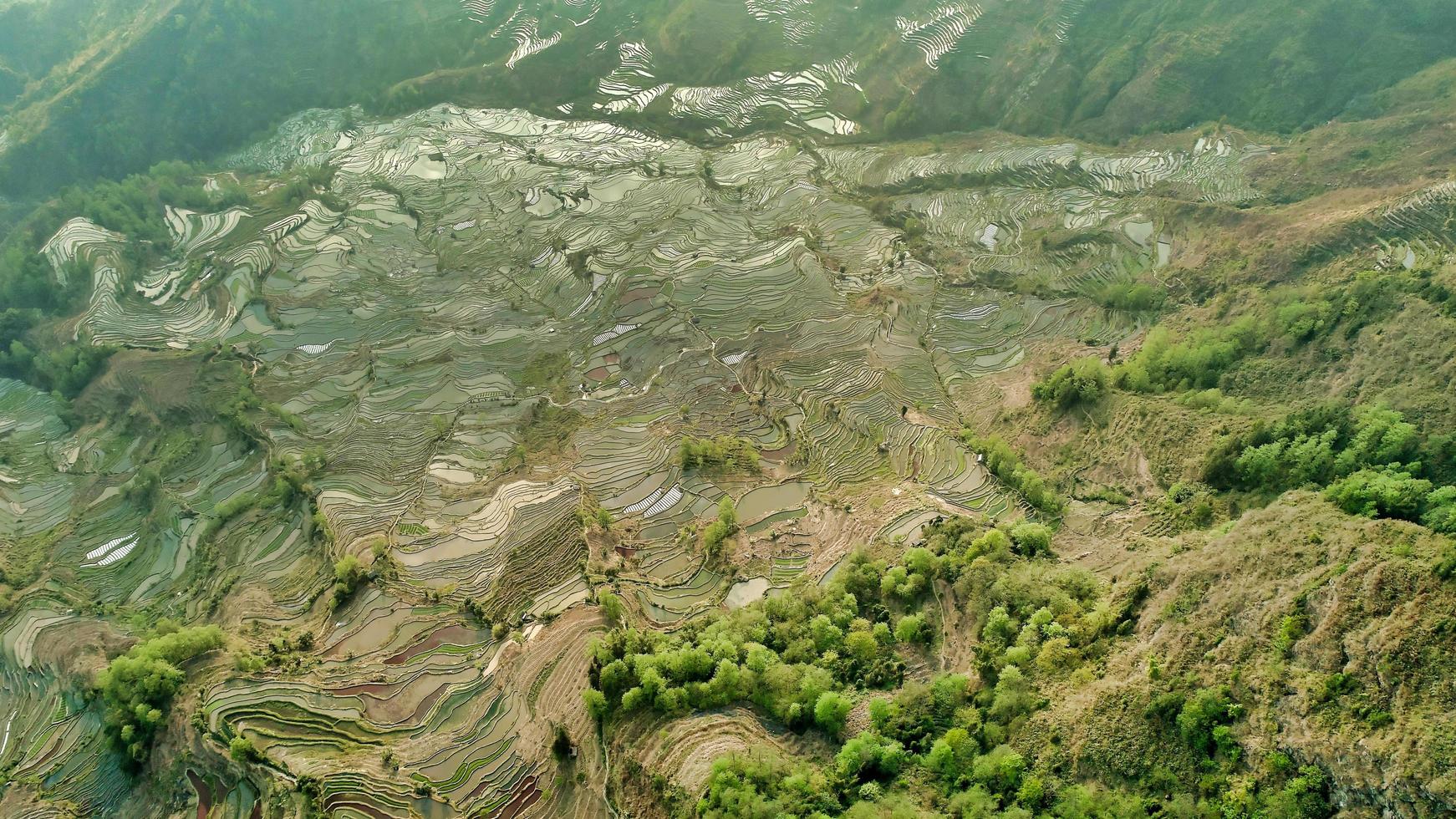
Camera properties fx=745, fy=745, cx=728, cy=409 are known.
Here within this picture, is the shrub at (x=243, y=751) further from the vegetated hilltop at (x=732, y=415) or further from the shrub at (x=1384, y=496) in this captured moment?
the shrub at (x=1384, y=496)

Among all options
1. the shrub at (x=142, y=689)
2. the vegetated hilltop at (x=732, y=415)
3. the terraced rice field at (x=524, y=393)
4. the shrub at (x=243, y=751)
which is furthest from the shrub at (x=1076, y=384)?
the shrub at (x=142, y=689)

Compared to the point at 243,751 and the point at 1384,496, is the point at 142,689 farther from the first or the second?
the point at 1384,496

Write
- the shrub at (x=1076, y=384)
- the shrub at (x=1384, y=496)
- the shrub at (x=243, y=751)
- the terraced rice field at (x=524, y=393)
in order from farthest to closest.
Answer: the shrub at (x=1076, y=384) < the terraced rice field at (x=524, y=393) < the shrub at (x=243, y=751) < the shrub at (x=1384, y=496)

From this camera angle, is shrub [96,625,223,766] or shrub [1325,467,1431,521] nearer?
shrub [1325,467,1431,521]

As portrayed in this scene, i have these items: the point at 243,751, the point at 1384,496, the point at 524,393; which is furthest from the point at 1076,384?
the point at 243,751

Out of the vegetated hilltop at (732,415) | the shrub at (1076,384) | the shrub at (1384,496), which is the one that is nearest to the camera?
the vegetated hilltop at (732,415)

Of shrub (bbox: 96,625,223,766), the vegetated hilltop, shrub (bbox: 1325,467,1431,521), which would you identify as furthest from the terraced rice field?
shrub (bbox: 1325,467,1431,521)

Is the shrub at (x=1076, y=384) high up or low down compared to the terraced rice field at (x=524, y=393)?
down

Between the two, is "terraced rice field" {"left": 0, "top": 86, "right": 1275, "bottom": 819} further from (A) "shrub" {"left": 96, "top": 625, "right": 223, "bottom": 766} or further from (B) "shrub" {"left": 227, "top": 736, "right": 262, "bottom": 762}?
(A) "shrub" {"left": 96, "top": 625, "right": 223, "bottom": 766}
